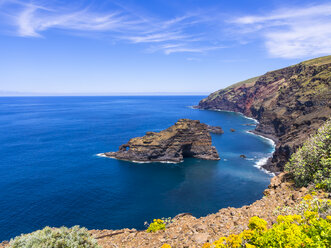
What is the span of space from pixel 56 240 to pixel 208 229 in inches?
467

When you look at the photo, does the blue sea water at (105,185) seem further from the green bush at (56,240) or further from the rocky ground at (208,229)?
the green bush at (56,240)

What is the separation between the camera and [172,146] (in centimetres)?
9012

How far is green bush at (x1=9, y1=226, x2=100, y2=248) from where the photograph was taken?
45.6 feet

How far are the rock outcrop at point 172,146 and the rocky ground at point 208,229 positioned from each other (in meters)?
65.4

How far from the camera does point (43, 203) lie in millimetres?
53500

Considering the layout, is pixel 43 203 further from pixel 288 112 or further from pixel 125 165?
pixel 288 112

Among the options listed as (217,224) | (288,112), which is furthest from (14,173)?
(288,112)


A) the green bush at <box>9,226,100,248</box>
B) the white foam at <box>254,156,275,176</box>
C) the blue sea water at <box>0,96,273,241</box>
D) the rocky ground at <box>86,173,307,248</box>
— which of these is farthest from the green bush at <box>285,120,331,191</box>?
the white foam at <box>254,156,275,176</box>

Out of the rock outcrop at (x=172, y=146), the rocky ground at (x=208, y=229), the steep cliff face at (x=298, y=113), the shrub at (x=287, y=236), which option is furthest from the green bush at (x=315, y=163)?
the rock outcrop at (x=172, y=146)

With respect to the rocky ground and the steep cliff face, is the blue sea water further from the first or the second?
the rocky ground

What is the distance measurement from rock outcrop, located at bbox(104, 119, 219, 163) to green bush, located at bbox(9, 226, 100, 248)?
73452mm

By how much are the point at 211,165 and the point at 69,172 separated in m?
55.7

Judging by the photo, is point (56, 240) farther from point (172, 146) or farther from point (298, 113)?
point (298, 113)

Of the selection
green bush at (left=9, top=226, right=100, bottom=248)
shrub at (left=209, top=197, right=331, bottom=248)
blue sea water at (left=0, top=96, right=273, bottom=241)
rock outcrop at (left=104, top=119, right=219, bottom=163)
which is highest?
shrub at (left=209, top=197, right=331, bottom=248)
